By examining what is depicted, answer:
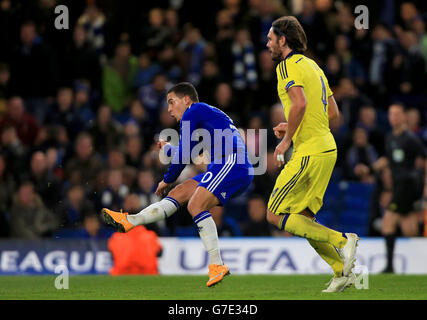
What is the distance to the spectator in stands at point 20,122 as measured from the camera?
51.0ft

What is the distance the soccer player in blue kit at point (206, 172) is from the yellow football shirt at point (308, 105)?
91 centimetres

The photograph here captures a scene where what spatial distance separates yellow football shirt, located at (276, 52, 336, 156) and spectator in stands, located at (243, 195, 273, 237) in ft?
19.1

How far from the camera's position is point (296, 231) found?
8.11 meters

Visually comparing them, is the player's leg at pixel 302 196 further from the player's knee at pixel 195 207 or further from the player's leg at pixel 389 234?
the player's leg at pixel 389 234

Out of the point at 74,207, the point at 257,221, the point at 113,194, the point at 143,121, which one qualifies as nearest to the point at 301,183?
the point at 257,221

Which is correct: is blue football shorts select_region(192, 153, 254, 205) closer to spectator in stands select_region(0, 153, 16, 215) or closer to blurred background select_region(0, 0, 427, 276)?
blurred background select_region(0, 0, 427, 276)

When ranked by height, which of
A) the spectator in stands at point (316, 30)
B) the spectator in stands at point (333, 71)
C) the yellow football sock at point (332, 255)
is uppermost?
the spectator in stands at point (316, 30)

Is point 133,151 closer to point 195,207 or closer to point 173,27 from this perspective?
point 173,27

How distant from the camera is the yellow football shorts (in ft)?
26.6

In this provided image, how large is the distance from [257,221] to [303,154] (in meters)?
6.01

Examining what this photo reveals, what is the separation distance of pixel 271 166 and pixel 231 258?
185 centimetres

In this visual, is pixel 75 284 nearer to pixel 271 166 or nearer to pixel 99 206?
pixel 99 206

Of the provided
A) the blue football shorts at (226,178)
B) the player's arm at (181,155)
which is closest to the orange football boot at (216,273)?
the blue football shorts at (226,178)

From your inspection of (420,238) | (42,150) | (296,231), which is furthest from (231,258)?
(296,231)
